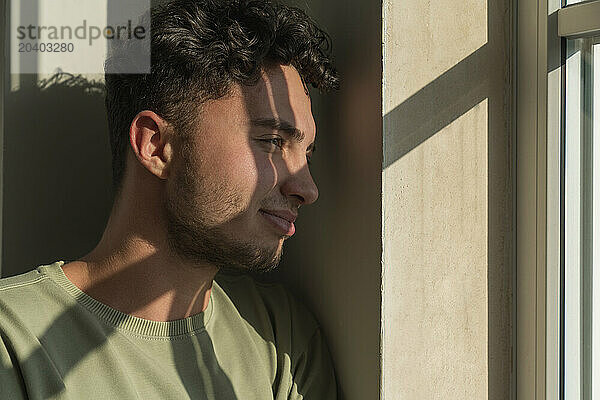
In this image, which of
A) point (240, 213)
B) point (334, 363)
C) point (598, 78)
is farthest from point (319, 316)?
point (598, 78)

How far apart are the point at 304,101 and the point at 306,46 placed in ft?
0.32

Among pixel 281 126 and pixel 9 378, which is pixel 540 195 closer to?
Answer: pixel 281 126

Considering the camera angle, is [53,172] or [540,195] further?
[53,172]

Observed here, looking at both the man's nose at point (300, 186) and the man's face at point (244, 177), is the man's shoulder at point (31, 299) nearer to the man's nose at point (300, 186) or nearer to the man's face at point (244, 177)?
the man's face at point (244, 177)

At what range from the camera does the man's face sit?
50.3 inches

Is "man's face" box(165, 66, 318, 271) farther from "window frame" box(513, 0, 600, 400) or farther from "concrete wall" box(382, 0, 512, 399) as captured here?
"window frame" box(513, 0, 600, 400)

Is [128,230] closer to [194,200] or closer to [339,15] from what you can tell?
[194,200]

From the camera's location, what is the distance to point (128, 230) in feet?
4.32

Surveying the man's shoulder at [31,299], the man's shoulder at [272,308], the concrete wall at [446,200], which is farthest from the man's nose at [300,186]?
the man's shoulder at [31,299]

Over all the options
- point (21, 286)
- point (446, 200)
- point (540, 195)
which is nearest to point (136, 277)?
point (21, 286)

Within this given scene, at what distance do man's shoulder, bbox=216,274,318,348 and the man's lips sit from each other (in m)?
0.21

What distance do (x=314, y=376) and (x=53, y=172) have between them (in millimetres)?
606

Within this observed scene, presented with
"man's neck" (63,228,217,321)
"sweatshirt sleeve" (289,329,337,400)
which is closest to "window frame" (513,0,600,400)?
"sweatshirt sleeve" (289,329,337,400)

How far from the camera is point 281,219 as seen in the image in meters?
1.34
